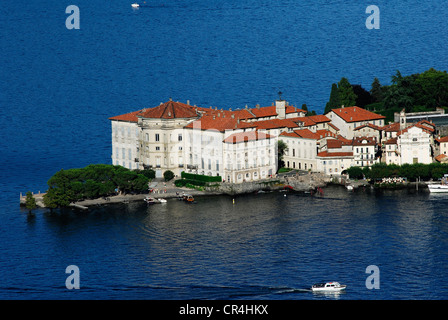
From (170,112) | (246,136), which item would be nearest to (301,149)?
(246,136)

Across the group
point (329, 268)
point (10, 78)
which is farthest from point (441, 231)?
point (10, 78)

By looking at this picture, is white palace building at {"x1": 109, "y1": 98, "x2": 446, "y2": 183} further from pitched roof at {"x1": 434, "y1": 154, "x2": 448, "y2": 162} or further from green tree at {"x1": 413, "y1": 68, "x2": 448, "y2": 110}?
green tree at {"x1": 413, "y1": 68, "x2": 448, "y2": 110}

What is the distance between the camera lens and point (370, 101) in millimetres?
151000

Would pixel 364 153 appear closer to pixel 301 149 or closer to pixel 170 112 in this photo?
pixel 301 149

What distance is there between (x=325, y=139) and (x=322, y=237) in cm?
2892

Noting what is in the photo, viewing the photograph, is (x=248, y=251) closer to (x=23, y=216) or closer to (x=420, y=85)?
(x=23, y=216)

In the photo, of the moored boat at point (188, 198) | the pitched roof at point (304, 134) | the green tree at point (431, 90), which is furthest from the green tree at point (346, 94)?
the moored boat at point (188, 198)

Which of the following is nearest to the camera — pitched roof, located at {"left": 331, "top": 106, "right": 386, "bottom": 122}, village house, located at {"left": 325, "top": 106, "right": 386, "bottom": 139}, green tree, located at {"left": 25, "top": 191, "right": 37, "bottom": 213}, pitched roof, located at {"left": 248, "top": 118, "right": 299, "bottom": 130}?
green tree, located at {"left": 25, "top": 191, "right": 37, "bottom": 213}

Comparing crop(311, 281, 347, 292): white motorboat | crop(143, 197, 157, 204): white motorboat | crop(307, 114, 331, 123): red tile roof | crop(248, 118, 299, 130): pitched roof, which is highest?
crop(307, 114, 331, 123): red tile roof

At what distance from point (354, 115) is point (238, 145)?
20.6 m

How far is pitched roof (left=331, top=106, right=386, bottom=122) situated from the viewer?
425ft

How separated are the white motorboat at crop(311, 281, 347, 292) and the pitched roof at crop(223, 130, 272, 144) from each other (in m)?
34.9

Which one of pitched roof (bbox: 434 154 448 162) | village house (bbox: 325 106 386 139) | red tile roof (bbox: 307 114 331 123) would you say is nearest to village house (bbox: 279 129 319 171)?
red tile roof (bbox: 307 114 331 123)

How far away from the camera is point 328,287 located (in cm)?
8112
